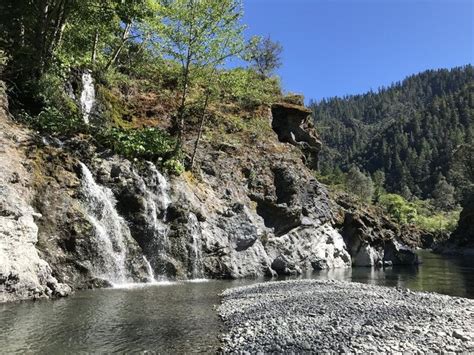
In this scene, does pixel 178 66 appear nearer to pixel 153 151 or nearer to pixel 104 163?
pixel 153 151

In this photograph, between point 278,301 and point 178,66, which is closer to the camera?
point 278,301

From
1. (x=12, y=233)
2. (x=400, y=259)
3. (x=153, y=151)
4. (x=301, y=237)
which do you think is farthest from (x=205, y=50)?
(x=400, y=259)

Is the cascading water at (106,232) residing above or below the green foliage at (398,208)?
below

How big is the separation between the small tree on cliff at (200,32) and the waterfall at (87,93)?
18.5ft

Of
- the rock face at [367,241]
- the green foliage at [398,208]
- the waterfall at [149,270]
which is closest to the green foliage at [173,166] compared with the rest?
the waterfall at [149,270]

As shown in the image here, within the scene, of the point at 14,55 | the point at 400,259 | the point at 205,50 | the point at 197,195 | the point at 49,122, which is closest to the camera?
the point at 49,122

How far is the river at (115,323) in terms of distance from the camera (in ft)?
38.0

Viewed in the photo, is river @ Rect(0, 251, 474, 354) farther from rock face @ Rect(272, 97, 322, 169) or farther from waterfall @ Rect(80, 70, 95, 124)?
rock face @ Rect(272, 97, 322, 169)

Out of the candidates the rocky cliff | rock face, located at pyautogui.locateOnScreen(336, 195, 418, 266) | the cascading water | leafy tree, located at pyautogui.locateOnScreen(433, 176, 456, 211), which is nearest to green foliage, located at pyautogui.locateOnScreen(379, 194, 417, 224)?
leafy tree, located at pyautogui.locateOnScreen(433, 176, 456, 211)

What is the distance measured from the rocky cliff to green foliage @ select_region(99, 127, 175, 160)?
78 cm

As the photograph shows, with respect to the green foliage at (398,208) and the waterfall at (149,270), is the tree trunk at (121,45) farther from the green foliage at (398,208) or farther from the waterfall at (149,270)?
the green foliage at (398,208)

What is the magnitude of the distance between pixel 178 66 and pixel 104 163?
42.2 feet

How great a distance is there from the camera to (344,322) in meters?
13.9

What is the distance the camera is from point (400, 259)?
52781 mm
